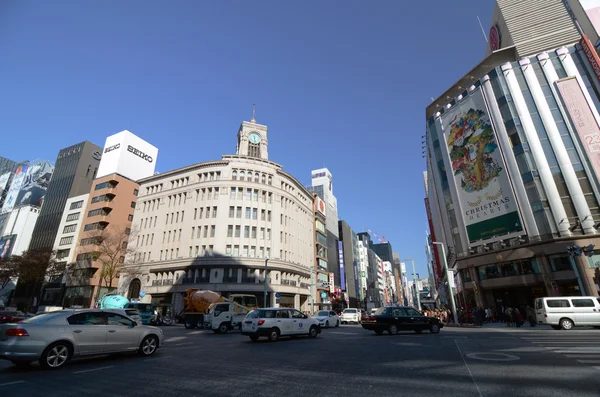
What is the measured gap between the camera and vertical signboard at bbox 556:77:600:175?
3076 centimetres

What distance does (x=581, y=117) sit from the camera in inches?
1273

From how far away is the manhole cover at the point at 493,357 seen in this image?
27.2ft

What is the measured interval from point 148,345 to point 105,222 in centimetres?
6202

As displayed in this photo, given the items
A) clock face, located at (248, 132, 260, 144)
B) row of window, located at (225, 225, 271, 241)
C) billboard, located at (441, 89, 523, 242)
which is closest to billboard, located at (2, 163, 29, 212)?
clock face, located at (248, 132, 260, 144)

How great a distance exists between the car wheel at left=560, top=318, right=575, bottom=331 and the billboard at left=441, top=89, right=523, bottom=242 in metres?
17.2

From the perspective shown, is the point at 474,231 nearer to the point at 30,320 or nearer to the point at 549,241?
the point at 549,241

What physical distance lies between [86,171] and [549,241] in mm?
94853

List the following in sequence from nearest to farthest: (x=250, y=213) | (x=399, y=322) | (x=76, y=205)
A: (x=399, y=322) < (x=250, y=213) < (x=76, y=205)

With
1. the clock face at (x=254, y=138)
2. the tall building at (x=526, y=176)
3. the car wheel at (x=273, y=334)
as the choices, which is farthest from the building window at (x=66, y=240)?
the tall building at (x=526, y=176)

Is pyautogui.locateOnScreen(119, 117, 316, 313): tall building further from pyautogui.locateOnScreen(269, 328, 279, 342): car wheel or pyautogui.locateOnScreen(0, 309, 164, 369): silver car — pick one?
pyautogui.locateOnScreen(0, 309, 164, 369): silver car

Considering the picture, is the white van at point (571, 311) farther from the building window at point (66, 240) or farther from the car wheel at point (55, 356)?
the building window at point (66, 240)

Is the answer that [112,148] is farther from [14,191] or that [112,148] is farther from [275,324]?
[275,324]

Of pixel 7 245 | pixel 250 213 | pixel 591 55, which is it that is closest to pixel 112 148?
pixel 7 245

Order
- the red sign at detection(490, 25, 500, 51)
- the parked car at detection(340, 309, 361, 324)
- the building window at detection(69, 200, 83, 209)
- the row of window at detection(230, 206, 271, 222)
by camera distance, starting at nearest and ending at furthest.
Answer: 1. the parked car at detection(340, 309, 361, 324)
2. the red sign at detection(490, 25, 500, 51)
3. the row of window at detection(230, 206, 271, 222)
4. the building window at detection(69, 200, 83, 209)
